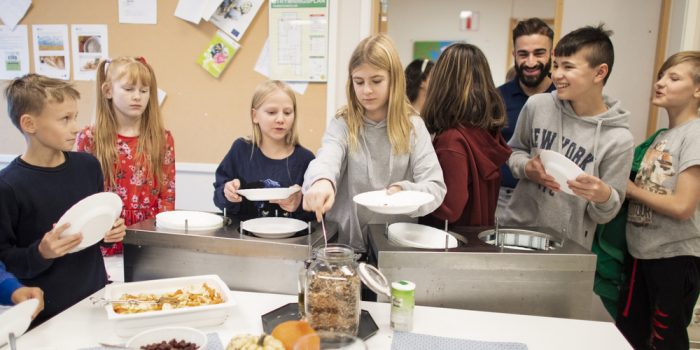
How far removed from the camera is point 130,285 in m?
1.06

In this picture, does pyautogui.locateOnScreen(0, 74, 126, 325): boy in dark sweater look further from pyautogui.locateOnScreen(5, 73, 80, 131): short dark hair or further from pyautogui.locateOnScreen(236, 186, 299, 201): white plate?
pyautogui.locateOnScreen(236, 186, 299, 201): white plate

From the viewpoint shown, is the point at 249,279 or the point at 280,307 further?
the point at 249,279

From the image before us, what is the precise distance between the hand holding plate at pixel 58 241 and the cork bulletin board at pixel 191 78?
62.2 inches

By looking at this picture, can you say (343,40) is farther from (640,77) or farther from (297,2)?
(640,77)

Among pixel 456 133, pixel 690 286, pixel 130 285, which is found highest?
pixel 456 133

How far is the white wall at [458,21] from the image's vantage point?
477cm

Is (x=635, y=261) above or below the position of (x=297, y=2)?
below

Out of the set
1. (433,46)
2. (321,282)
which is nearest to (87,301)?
(321,282)

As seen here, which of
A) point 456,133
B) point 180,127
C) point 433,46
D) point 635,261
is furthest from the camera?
point 433,46

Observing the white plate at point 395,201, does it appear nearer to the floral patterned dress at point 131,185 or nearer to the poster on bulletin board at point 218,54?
the floral patterned dress at point 131,185

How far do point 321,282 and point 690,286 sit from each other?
131 centimetres

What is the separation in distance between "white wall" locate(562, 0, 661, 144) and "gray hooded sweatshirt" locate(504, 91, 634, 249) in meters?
1.02

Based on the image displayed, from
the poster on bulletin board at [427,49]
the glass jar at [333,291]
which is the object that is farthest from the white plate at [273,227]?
the poster on bulletin board at [427,49]

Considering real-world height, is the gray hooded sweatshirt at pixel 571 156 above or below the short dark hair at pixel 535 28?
below
